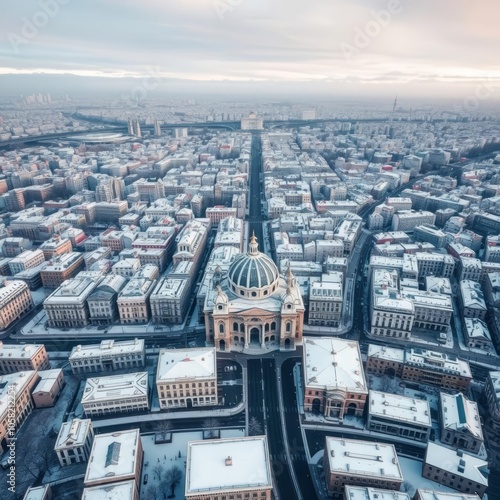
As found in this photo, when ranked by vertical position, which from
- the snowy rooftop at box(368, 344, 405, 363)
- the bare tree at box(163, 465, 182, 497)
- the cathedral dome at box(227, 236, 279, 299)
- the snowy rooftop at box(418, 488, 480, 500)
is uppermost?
the cathedral dome at box(227, 236, 279, 299)

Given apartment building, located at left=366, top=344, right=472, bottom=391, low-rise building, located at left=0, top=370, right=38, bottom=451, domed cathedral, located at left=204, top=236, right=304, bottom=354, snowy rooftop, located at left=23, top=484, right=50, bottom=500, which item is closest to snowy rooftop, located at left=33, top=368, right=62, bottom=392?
low-rise building, located at left=0, top=370, right=38, bottom=451

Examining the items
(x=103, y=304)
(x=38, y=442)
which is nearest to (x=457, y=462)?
(x=38, y=442)

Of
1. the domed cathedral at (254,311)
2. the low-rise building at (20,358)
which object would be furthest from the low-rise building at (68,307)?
the domed cathedral at (254,311)

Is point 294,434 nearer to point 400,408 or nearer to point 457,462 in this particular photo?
point 400,408

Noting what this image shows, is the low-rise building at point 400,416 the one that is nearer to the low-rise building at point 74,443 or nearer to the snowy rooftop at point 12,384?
the low-rise building at point 74,443

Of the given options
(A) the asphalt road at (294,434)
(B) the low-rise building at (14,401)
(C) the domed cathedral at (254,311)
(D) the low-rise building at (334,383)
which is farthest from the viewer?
(C) the domed cathedral at (254,311)

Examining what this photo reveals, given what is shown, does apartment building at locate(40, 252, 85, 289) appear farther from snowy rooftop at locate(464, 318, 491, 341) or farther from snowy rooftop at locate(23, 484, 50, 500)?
snowy rooftop at locate(464, 318, 491, 341)
